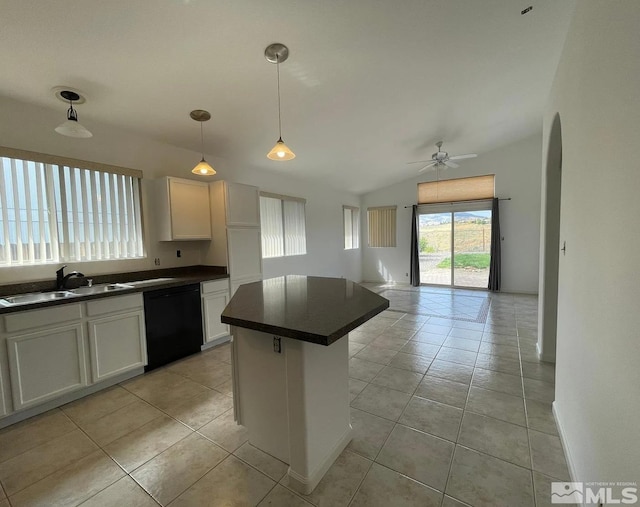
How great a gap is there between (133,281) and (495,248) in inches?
270

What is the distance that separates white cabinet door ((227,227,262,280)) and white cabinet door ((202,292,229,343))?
331 millimetres

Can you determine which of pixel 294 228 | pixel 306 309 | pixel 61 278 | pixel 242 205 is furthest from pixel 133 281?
pixel 294 228

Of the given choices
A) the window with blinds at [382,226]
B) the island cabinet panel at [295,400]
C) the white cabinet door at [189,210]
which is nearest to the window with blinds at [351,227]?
the window with blinds at [382,226]

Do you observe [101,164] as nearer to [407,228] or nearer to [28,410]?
[28,410]

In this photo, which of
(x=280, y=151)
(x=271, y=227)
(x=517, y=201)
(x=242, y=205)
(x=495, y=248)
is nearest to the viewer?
(x=280, y=151)

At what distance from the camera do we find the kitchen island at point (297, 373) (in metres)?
1.37

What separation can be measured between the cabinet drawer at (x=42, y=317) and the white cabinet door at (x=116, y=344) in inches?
6.8

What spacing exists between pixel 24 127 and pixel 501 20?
4.25 m

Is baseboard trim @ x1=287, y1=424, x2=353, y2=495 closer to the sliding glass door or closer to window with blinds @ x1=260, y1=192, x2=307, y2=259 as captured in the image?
window with blinds @ x1=260, y1=192, x2=307, y2=259

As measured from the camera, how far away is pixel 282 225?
17.5ft

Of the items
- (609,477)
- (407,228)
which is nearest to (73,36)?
(609,477)

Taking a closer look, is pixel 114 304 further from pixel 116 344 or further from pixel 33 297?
pixel 33 297

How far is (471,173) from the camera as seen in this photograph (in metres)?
6.39

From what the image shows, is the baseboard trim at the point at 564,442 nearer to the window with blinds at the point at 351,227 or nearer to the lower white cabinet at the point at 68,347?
the lower white cabinet at the point at 68,347
